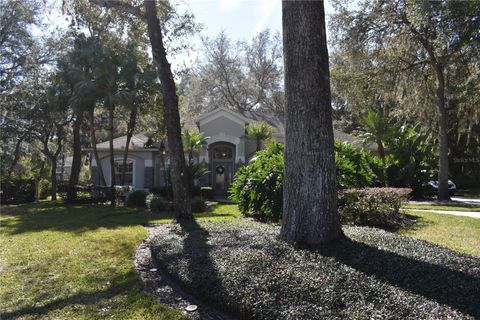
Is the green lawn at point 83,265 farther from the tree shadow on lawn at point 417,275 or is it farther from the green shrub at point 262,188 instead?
the green shrub at point 262,188

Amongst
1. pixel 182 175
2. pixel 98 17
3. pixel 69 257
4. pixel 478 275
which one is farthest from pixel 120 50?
pixel 478 275

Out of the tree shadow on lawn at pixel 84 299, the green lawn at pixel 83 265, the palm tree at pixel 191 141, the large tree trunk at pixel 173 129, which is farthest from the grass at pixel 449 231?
the palm tree at pixel 191 141

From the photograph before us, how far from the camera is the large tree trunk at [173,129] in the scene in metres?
11.3

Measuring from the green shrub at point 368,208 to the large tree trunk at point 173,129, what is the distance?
13.8 ft

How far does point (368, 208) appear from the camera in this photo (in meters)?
10.9

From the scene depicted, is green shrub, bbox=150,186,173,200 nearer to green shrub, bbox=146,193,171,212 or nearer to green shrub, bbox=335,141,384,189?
green shrub, bbox=146,193,171,212

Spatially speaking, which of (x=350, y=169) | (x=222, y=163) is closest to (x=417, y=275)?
(x=350, y=169)

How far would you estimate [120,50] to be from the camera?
19281mm

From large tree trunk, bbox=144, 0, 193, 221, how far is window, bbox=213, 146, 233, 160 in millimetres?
14822

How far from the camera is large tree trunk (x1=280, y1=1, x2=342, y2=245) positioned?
5902 mm

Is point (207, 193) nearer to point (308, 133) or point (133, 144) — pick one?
point (133, 144)

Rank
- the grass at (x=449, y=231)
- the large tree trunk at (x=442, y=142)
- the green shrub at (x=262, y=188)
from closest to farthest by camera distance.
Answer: the grass at (x=449, y=231)
the green shrub at (x=262, y=188)
the large tree trunk at (x=442, y=142)

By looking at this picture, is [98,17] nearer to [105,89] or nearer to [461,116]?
[105,89]

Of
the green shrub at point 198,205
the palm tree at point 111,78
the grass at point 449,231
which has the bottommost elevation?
the grass at point 449,231
